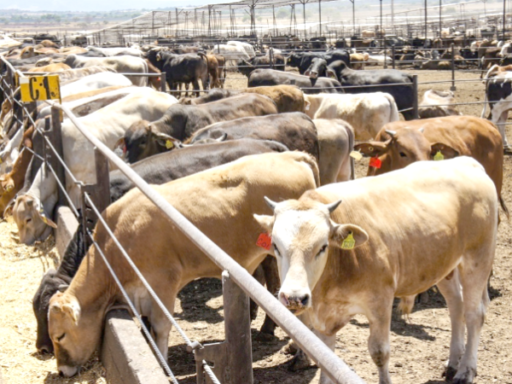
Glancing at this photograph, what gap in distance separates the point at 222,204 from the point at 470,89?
17.6m

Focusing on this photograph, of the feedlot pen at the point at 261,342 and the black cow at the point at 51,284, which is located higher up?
the black cow at the point at 51,284

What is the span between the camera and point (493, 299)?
6.49 meters

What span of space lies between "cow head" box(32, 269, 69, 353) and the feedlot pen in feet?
0.31

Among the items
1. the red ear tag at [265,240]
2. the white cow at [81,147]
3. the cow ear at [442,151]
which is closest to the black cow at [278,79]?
the white cow at [81,147]

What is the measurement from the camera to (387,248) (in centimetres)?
435

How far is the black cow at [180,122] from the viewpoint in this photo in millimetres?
8242

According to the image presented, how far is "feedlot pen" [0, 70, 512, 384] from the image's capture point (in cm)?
467

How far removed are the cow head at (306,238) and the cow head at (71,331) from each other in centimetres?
128

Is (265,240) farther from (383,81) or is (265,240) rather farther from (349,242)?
(383,81)

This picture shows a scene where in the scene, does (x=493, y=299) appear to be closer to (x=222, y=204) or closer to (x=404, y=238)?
(x=404, y=238)

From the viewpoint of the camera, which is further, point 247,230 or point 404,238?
point 247,230

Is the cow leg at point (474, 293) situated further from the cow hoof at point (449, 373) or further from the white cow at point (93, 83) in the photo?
the white cow at point (93, 83)

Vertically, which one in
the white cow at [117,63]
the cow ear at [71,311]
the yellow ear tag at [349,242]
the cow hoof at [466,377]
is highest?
the white cow at [117,63]

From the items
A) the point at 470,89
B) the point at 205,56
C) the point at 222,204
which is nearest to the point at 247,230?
the point at 222,204
